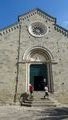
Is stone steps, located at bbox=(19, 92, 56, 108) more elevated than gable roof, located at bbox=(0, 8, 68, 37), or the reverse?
gable roof, located at bbox=(0, 8, 68, 37)

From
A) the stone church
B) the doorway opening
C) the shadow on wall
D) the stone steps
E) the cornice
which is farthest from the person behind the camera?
the cornice

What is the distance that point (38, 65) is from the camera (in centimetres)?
2366

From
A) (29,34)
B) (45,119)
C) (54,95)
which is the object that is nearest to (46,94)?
(54,95)

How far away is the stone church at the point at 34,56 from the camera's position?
22.1 m

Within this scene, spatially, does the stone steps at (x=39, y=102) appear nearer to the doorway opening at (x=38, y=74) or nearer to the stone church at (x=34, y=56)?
the stone church at (x=34, y=56)

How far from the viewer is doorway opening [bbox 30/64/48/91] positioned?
23344 mm

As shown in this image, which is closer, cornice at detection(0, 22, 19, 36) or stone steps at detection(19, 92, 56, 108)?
stone steps at detection(19, 92, 56, 108)

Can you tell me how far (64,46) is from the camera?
23.5 metres

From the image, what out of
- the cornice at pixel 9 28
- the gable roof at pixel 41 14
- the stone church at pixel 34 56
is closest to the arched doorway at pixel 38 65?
the stone church at pixel 34 56

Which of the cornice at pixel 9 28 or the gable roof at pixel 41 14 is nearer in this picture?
the cornice at pixel 9 28

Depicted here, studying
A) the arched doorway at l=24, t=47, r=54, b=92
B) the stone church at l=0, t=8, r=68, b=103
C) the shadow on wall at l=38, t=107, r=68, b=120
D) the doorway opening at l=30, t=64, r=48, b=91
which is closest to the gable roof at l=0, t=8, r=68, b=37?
the stone church at l=0, t=8, r=68, b=103

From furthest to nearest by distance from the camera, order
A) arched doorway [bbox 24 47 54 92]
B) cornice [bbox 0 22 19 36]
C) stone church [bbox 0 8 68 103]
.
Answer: cornice [bbox 0 22 19 36], arched doorway [bbox 24 47 54 92], stone church [bbox 0 8 68 103]

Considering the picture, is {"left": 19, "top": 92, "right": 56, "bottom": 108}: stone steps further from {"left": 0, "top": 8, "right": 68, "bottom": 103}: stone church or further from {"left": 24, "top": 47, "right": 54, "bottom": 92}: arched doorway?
{"left": 24, "top": 47, "right": 54, "bottom": 92}: arched doorway

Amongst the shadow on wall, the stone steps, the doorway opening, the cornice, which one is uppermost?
the cornice
